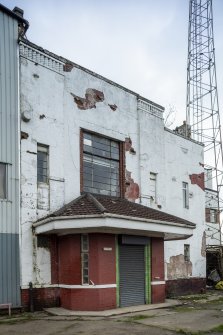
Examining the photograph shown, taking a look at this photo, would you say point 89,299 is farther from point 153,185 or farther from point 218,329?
point 153,185

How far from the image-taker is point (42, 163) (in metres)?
16.0

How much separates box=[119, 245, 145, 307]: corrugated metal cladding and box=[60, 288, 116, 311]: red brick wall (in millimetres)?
828

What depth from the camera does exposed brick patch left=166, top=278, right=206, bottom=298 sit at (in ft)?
68.0

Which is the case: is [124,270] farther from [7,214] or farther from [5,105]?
[5,105]

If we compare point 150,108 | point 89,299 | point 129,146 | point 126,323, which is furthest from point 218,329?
point 150,108

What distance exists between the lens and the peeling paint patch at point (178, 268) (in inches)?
829

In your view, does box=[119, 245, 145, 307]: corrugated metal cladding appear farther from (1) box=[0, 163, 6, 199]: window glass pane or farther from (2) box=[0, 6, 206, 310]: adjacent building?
(1) box=[0, 163, 6, 199]: window glass pane

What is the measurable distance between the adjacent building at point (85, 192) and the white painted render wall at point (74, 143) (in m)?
0.04

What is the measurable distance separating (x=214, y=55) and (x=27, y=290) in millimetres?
20717

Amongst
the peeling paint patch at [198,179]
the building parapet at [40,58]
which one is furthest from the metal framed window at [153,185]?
the building parapet at [40,58]

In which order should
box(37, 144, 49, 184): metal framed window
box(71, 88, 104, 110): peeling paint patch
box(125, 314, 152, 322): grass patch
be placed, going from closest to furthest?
box(125, 314, 152, 322): grass patch → box(37, 144, 49, 184): metal framed window → box(71, 88, 104, 110): peeling paint patch

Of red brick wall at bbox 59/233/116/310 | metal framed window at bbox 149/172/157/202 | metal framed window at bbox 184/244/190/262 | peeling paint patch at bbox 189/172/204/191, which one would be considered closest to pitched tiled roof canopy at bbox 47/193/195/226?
red brick wall at bbox 59/233/116/310

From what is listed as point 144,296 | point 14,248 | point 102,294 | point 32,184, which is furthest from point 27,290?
point 144,296

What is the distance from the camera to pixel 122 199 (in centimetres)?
1870
